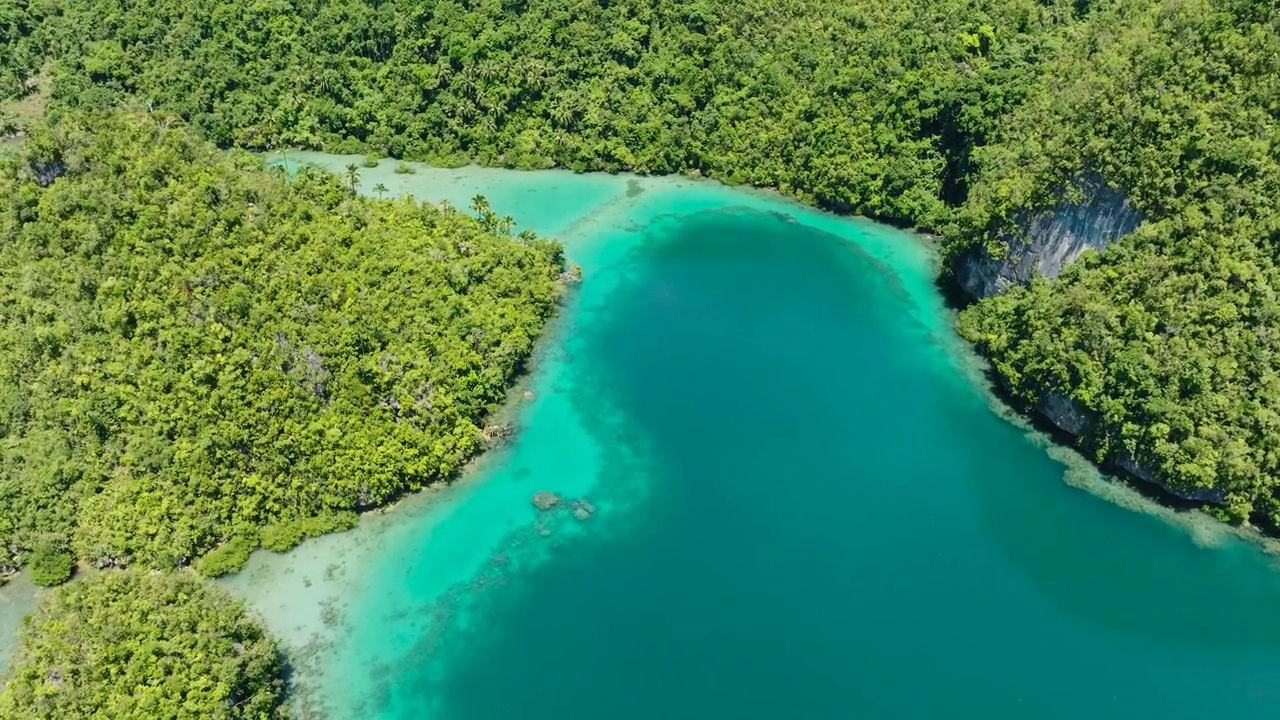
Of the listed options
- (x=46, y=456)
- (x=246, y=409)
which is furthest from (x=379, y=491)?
(x=46, y=456)

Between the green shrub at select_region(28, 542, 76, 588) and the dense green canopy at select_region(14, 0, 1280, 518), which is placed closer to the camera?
the green shrub at select_region(28, 542, 76, 588)

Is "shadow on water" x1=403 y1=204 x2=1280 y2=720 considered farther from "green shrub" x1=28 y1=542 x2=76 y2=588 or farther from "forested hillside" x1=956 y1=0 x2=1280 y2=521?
"green shrub" x1=28 y1=542 x2=76 y2=588

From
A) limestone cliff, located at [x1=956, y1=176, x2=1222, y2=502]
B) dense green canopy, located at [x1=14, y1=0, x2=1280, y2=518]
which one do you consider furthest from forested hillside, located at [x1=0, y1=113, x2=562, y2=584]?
limestone cliff, located at [x1=956, y1=176, x2=1222, y2=502]

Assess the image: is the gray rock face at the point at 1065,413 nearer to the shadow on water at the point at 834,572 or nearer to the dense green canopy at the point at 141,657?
the shadow on water at the point at 834,572

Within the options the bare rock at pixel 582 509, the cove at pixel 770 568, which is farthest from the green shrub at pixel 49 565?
the bare rock at pixel 582 509

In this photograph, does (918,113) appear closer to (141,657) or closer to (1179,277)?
(1179,277)

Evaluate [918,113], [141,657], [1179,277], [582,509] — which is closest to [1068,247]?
[1179,277]

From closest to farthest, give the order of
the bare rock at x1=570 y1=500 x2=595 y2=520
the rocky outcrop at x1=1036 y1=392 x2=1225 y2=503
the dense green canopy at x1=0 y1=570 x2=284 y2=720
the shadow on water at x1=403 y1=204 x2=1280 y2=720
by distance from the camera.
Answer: the dense green canopy at x1=0 y1=570 x2=284 y2=720, the shadow on water at x1=403 y1=204 x2=1280 y2=720, the rocky outcrop at x1=1036 y1=392 x2=1225 y2=503, the bare rock at x1=570 y1=500 x2=595 y2=520
